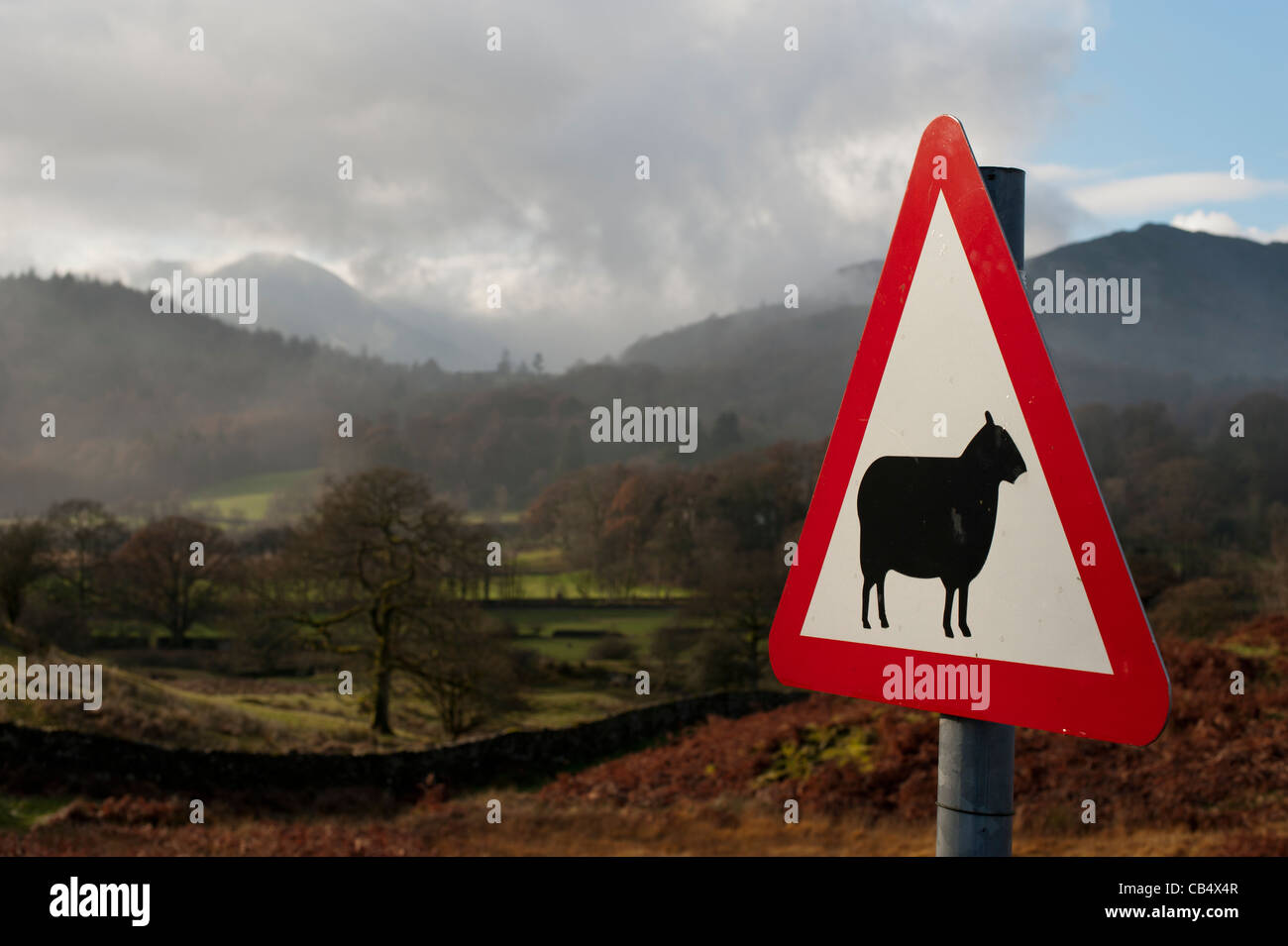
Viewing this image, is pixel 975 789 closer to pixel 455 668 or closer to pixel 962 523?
pixel 962 523

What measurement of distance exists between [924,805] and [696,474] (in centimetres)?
4782

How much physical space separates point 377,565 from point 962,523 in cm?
2872

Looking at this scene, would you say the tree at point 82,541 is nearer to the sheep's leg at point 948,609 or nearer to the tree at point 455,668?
the tree at point 455,668

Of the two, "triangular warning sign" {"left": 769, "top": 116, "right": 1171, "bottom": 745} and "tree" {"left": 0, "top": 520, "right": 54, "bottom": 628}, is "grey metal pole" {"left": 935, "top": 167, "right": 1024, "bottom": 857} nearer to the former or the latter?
"triangular warning sign" {"left": 769, "top": 116, "right": 1171, "bottom": 745}

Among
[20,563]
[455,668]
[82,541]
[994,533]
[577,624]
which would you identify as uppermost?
[994,533]

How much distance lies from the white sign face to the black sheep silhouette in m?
0.02

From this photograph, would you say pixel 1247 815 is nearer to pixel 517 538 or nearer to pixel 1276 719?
pixel 1276 719

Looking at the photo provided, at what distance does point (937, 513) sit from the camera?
1.65m

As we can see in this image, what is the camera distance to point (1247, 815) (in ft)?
25.0

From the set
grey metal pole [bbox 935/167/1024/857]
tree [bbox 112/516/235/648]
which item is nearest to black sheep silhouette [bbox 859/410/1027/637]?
grey metal pole [bbox 935/167/1024/857]

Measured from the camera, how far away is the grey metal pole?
4.75 feet

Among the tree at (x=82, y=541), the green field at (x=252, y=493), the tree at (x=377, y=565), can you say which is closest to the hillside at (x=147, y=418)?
the green field at (x=252, y=493)

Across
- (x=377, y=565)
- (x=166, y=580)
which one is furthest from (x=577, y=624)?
(x=166, y=580)

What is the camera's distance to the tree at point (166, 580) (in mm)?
43625
